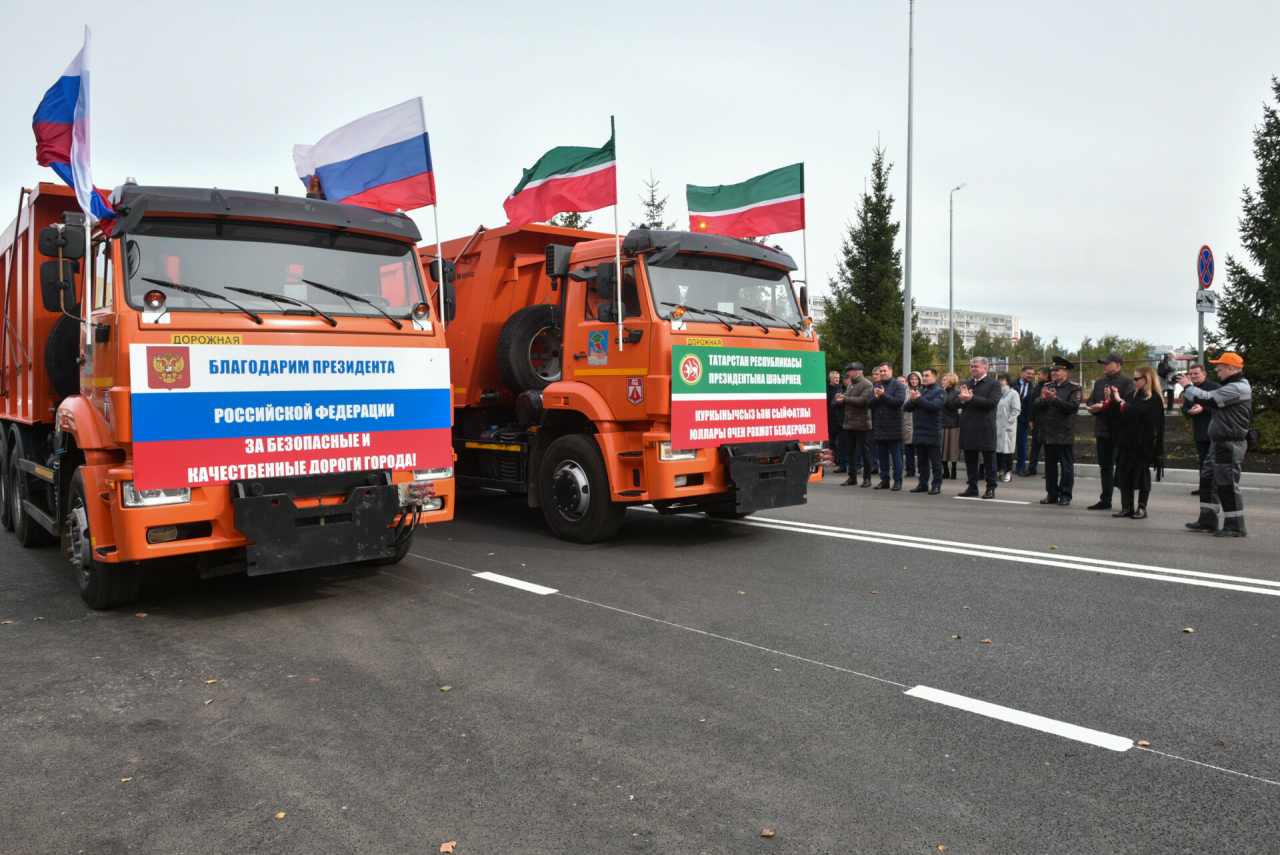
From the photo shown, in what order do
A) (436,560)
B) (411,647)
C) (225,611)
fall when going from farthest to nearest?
(436,560) < (225,611) < (411,647)

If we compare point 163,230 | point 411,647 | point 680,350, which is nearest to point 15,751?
point 411,647

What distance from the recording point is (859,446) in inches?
579

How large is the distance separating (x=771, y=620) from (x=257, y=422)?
346cm

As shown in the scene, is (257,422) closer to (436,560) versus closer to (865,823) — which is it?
(436,560)

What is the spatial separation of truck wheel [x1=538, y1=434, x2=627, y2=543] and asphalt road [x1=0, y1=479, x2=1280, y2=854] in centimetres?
90

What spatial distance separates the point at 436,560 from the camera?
308 inches

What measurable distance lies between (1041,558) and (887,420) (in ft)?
18.6

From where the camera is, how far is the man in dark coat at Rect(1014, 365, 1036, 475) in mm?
15022

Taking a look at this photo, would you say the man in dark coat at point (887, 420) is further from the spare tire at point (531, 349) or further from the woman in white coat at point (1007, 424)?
the spare tire at point (531, 349)

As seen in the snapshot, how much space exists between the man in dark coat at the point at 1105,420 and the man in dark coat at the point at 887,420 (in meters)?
2.61

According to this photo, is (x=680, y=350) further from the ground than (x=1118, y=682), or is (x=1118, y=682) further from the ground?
(x=680, y=350)

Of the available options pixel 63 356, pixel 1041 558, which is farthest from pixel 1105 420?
pixel 63 356

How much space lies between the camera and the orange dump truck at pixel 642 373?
26.5 feet

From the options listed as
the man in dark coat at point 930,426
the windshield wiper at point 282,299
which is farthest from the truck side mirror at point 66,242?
the man in dark coat at point 930,426
